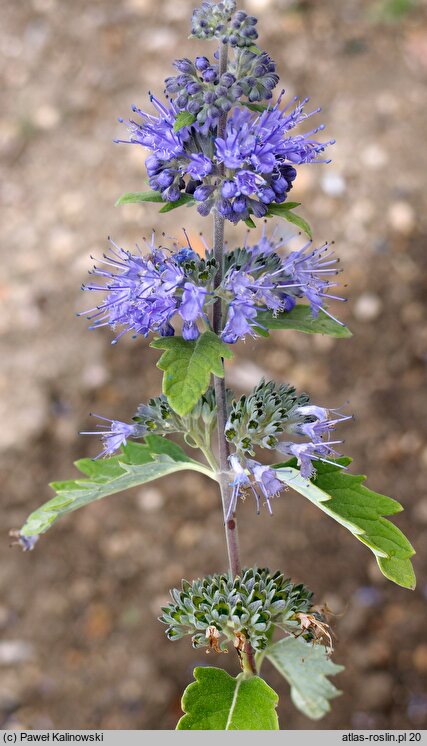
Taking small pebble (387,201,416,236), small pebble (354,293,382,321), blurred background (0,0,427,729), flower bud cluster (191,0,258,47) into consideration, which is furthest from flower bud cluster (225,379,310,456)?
small pebble (387,201,416,236)

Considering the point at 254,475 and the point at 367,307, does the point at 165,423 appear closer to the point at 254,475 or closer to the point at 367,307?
the point at 254,475

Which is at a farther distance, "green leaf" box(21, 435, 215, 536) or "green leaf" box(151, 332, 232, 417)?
"green leaf" box(21, 435, 215, 536)

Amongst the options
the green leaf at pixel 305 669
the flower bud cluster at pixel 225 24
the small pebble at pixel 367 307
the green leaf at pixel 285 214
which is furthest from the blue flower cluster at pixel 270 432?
the small pebble at pixel 367 307

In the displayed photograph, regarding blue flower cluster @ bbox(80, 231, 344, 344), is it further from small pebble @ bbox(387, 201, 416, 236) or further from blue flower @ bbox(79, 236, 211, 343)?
small pebble @ bbox(387, 201, 416, 236)

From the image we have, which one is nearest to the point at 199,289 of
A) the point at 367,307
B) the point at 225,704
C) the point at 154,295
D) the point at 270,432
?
the point at 154,295

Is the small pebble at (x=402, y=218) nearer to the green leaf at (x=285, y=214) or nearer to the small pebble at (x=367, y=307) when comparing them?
the small pebble at (x=367, y=307)

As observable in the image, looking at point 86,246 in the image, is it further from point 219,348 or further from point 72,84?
point 219,348

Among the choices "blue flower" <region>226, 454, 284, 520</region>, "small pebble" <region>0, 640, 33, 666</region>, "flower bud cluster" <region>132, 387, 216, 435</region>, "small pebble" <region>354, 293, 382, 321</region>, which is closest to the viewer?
"blue flower" <region>226, 454, 284, 520</region>
